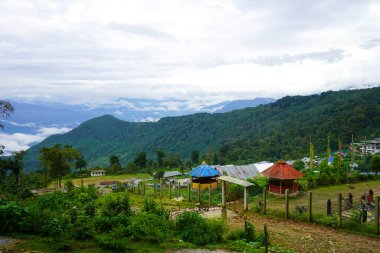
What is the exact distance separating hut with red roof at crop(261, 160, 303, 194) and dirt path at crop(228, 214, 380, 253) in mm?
7956

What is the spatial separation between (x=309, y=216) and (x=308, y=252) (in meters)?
3.49

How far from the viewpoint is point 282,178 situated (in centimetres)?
2006

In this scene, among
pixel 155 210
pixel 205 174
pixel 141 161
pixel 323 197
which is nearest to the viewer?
pixel 155 210

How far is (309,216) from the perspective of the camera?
40.5 feet

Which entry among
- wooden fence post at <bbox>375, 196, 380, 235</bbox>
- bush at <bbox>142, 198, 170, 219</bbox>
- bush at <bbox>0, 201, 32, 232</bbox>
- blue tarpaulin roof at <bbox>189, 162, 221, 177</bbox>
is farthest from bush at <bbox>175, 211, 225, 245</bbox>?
blue tarpaulin roof at <bbox>189, 162, 221, 177</bbox>

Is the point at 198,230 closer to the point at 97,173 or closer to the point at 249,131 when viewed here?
the point at 97,173

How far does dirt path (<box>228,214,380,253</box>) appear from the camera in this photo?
9359 mm

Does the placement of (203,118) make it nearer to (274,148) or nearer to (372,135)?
(274,148)

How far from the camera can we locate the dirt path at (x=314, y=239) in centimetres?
936

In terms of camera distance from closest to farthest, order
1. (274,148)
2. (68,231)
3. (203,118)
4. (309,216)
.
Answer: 1. (68,231)
2. (309,216)
3. (274,148)
4. (203,118)

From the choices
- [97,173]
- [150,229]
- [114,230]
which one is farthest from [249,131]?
[114,230]

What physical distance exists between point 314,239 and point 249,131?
96654 mm

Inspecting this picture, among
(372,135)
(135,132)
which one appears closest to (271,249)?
(372,135)

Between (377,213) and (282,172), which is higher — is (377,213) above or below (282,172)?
below
